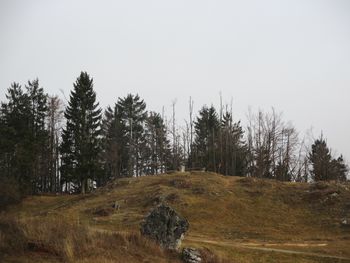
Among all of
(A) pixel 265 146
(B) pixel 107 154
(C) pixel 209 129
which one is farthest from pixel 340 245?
(C) pixel 209 129

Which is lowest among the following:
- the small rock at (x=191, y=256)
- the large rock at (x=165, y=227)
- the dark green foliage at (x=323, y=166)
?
the small rock at (x=191, y=256)

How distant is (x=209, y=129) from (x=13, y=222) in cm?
6628

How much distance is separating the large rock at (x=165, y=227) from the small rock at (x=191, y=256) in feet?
2.69

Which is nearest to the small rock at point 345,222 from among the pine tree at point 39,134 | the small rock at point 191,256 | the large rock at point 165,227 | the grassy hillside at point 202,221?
the grassy hillside at point 202,221

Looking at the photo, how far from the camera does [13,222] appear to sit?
12195 mm

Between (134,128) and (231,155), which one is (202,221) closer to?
(231,155)

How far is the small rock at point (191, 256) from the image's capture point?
14.1 meters

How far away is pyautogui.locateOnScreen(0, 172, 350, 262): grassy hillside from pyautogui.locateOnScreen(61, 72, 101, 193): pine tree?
5.87 metres

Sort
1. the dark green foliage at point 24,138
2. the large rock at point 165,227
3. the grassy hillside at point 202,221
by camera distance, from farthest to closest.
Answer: the dark green foliage at point 24,138
the large rock at point 165,227
the grassy hillside at point 202,221

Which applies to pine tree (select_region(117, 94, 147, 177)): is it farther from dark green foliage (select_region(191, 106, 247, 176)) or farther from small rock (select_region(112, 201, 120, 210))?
small rock (select_region(112, 201, 120, 210))

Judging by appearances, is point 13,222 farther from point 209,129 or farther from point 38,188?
point 209,129

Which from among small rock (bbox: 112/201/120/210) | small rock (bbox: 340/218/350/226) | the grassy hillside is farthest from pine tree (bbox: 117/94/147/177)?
small rock (bbox: 340/218/350/226)

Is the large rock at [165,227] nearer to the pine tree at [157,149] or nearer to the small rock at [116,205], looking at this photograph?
the small rock at [116,205]

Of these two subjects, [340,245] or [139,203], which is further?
[139,203]
